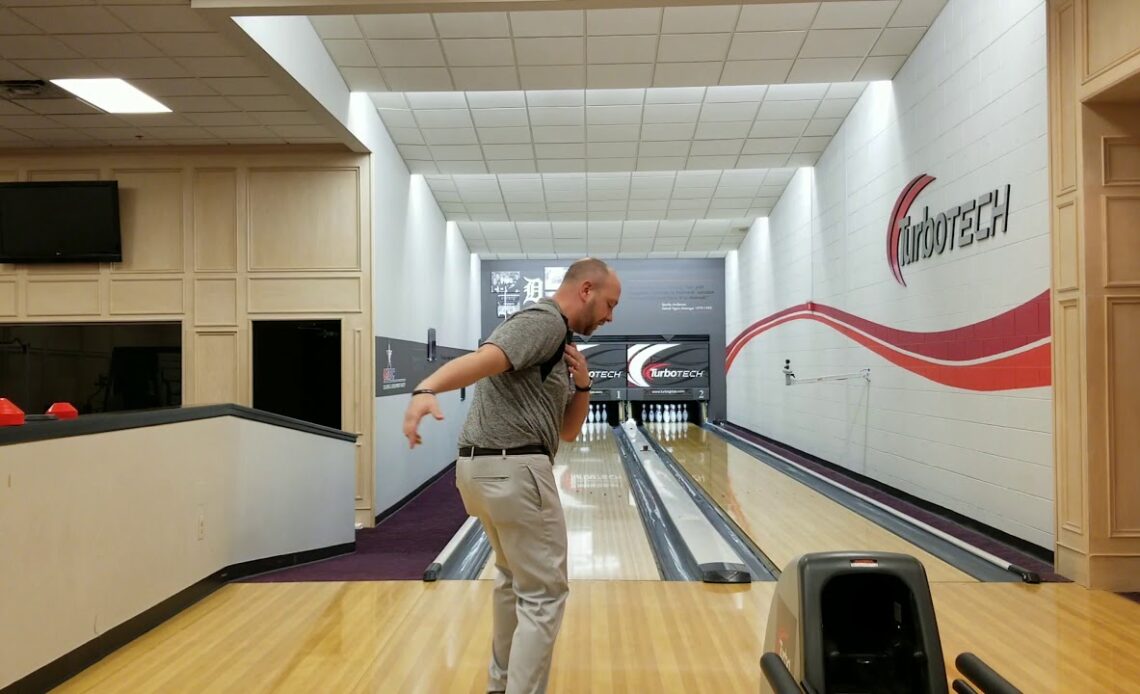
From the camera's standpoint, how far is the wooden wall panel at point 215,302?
5.59m

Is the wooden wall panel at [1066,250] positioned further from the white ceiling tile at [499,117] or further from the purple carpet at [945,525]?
the white ceiling tile at [499,117]

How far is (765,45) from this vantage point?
16.6ft

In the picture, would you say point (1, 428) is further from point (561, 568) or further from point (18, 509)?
point (561, 568)

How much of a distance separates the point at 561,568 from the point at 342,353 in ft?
13.5

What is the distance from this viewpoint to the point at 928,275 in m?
5.28

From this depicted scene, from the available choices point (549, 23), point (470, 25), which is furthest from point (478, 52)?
point (549, 23)

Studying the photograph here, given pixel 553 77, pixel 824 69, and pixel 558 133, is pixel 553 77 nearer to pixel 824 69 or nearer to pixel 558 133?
pixel 558 133

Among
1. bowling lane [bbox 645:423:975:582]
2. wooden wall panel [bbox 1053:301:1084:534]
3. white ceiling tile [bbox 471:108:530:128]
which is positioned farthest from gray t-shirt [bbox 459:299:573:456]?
white ceiling tile [bbox 471:108:530:128]

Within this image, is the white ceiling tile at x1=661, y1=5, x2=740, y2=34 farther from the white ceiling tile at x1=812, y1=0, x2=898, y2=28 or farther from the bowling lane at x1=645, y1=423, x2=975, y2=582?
the bowling lane at x1=645, y1=423, x2=975, y2=582

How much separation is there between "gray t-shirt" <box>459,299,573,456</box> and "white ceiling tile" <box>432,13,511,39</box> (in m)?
3.32

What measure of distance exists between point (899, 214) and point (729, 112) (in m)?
1.69

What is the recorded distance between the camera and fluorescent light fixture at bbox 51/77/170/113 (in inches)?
168

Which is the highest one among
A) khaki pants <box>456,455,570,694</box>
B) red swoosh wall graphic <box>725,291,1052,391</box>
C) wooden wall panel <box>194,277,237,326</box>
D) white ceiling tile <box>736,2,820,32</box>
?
white ceiling tile <box>736,2,820,32</box>

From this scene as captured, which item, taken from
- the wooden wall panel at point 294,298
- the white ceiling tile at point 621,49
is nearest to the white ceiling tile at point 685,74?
the white ceiling tile at point 621,49
